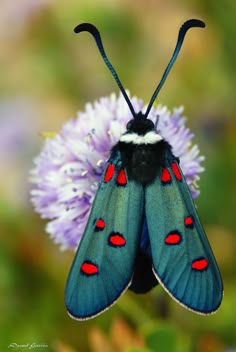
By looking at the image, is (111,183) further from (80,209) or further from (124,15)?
(124,15)

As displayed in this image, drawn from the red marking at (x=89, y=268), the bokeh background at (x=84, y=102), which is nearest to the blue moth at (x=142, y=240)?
the red marking at (x=89, y=268)

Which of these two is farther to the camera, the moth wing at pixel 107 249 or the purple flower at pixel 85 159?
the purple flower at pixel 85 159

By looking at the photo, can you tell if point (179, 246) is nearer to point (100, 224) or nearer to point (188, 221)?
point (188, 221)

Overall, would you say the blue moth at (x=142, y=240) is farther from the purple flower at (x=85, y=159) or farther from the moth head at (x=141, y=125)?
the purple flower at (x=85, y=159)

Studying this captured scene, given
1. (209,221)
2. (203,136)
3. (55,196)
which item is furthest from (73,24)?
(55,196)

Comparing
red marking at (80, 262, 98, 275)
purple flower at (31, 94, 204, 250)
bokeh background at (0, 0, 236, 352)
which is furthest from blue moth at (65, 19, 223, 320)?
bokeh background at (0, 0, 236, 352)

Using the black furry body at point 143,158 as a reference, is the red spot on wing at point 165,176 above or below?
below

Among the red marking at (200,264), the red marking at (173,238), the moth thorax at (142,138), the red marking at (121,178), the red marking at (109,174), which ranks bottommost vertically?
the red marking at (200,264)

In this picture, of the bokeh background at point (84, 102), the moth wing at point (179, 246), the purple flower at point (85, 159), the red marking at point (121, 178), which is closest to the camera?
the moth wing at point (179, 246)

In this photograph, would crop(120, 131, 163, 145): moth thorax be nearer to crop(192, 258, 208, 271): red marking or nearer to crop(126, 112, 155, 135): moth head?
crop(126, 112, 155, 135): moth head
